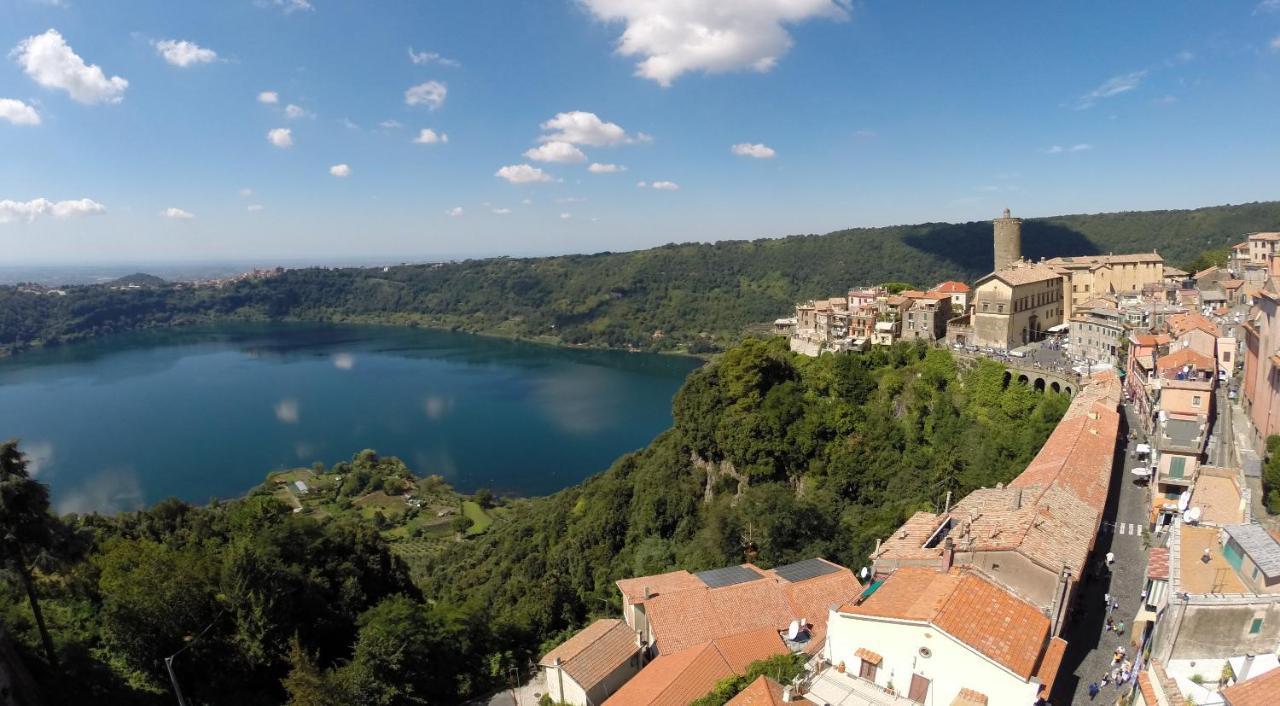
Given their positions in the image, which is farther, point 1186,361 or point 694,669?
point 1186,361

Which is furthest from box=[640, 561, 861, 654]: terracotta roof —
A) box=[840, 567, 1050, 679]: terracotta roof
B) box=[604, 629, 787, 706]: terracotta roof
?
box=[840, 567, 1050, 679]: terracotta roof

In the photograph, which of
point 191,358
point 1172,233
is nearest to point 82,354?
point 191,358

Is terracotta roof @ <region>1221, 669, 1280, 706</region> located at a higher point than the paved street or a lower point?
higher

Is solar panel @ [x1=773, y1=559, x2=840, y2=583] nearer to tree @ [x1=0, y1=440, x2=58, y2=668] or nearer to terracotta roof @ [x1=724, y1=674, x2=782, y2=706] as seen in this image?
terracotta roof @ [x1=724, y1=674, x2=782, y2=706]

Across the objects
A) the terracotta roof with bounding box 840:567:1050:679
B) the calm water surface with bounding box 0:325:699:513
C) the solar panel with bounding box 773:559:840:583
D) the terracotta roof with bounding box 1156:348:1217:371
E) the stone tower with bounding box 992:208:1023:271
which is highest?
the stone tower with bounding box 992:208:1023:271

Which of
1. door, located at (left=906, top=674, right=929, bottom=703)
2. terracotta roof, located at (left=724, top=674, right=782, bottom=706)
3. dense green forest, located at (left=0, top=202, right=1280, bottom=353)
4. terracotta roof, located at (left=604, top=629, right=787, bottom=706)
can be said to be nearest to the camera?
door, located at (left=906, top=674, right=929, bottom=703)

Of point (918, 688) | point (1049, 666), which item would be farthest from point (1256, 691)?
point (918, 688)

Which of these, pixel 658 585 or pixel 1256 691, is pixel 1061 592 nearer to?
pixel 1256 691
